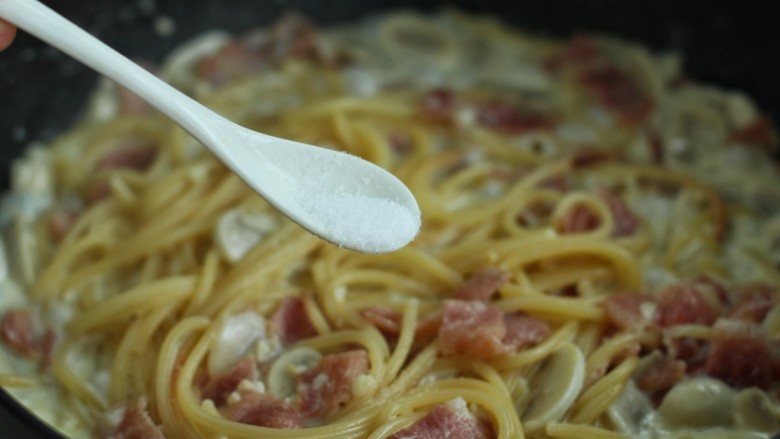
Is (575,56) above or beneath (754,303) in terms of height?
above

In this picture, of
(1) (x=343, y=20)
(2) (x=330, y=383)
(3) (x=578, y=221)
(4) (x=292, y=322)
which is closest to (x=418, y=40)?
Result: (1) (x=343, y=20)

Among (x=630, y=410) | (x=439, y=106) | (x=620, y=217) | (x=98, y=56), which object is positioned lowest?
(x=630, y=410)

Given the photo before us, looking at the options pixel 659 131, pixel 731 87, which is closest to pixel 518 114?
pixel 659 131

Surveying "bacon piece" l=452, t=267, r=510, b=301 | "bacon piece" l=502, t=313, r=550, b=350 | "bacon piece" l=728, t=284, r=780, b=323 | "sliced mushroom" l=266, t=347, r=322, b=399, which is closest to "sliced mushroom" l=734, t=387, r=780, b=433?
"bacon piece" l=728, t=284, r=780, b=323

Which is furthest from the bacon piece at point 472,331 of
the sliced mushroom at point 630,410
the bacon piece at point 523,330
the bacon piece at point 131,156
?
the bacon piece at point 131,156

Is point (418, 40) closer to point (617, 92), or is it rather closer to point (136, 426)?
point (617, 92)

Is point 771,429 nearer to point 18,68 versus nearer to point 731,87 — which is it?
point 731,87

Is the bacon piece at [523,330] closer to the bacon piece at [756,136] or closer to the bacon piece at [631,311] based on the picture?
the bacon piece at [631,311]
